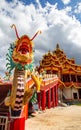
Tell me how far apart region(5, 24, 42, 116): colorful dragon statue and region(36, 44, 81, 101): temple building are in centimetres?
2341

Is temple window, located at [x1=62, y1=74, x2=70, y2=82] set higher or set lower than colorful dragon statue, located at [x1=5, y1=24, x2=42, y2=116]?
higher

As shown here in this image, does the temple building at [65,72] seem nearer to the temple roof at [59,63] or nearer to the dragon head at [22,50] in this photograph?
the temple roof at [59,63]

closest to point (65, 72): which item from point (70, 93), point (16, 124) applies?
point (70, 93)

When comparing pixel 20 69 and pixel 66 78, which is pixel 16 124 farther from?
pixel 66 78

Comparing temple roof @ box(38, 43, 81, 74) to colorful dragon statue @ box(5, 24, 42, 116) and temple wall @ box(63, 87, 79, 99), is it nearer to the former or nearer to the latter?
temple wall @ box(63, 87, 79, 99)

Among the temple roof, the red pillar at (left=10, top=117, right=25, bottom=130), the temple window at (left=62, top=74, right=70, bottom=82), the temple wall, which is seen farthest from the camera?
the temple window at (left=62, top=74, right=70, bottom=82)

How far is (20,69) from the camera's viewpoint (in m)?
8.74

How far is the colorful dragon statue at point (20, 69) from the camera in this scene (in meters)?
8.32

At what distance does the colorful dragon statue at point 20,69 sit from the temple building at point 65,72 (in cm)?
2341

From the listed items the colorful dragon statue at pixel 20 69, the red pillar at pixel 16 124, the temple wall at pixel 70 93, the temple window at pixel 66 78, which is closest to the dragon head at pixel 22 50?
the colorful dragon statue at pixel 20 69

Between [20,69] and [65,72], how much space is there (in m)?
26.1

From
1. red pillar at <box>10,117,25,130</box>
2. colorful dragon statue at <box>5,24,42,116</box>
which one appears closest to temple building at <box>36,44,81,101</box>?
colorful dragon statue at <box>5,24,42,116</box>

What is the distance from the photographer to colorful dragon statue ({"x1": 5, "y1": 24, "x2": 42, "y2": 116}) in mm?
8320

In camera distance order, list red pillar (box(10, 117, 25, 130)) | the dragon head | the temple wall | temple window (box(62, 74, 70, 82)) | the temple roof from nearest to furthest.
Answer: red pillar (box(10, 117, 25, 130))
the dragon head
the temple roof
the temple wall
temple window (box(62, 74, 70, 82))
